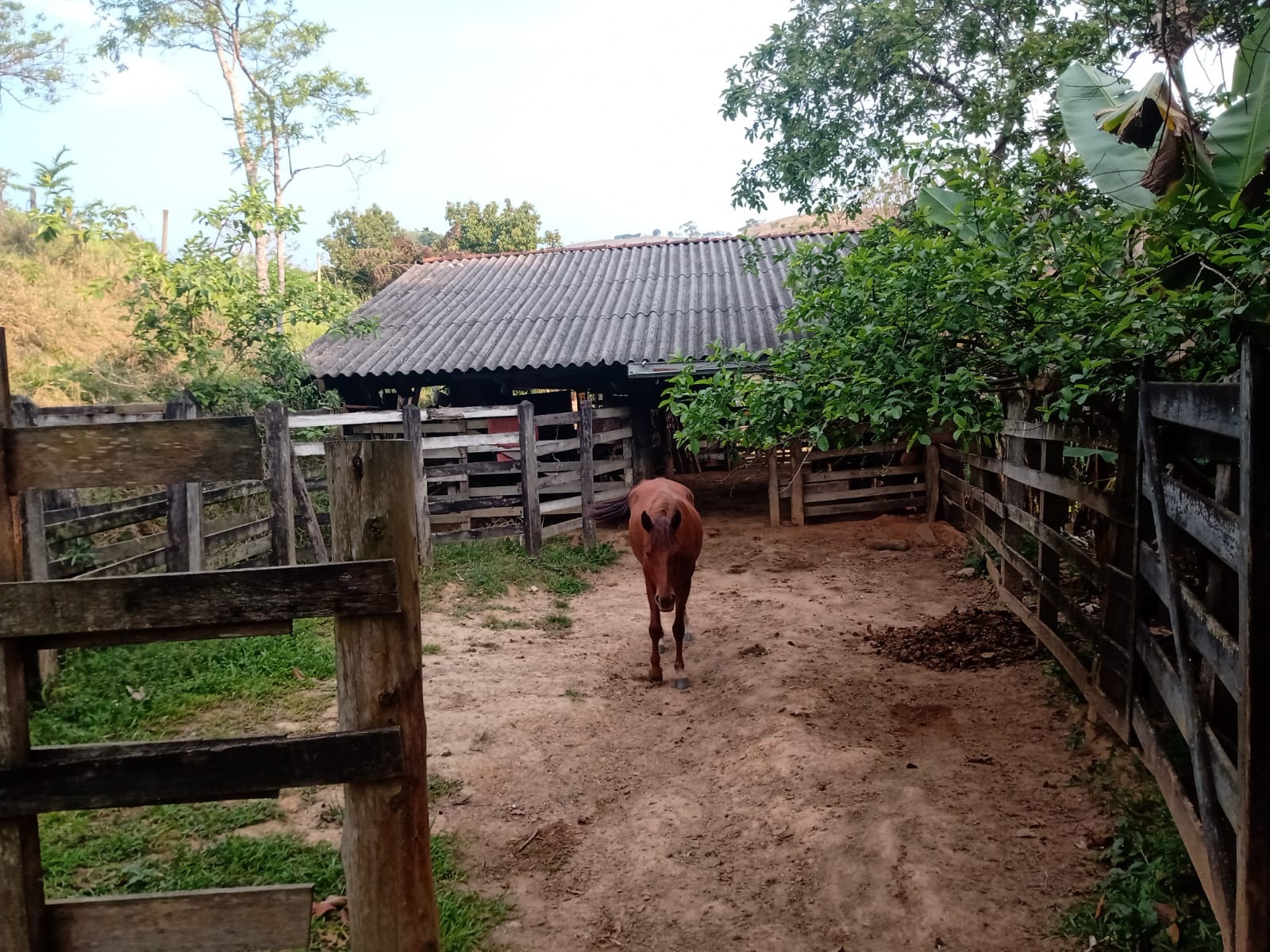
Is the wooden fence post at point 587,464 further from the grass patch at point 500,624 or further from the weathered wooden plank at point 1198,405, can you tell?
the weathered wooden plank at point 1198,405

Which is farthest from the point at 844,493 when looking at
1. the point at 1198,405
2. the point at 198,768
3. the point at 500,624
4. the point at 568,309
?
the point at 198,768

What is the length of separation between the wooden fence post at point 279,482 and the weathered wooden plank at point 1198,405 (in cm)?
710

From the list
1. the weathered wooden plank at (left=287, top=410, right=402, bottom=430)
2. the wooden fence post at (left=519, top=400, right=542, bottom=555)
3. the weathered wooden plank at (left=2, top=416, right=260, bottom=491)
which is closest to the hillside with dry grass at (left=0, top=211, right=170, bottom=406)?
the weathered wooden plank at (left=287, top=410, right=402, bottom=430)

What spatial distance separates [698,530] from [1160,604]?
3641mm

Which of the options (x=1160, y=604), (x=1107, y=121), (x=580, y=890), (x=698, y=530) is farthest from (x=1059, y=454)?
(x=580, y=890)

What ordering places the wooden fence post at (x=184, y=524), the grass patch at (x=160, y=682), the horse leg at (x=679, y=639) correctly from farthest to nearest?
the wooden fence post at (x=184, y=524), the horse leg at (x=679, y=639), the grass patch at (x=160, y=682)

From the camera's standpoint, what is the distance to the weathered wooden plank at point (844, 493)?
467 inches

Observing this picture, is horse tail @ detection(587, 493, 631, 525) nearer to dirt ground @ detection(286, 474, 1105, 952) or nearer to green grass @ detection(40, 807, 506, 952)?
dirt ground @ detection(286, 474, 1105, 952)

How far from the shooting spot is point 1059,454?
524 centimetres

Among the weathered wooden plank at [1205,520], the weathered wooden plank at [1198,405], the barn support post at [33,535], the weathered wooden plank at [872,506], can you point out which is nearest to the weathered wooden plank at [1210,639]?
the weathered wooden plank at [1205,520]

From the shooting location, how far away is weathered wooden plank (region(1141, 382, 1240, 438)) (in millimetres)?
2348

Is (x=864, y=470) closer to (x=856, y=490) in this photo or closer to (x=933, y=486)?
(x=856, y=490)

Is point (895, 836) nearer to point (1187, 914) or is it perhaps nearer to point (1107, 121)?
point (1187, 914)

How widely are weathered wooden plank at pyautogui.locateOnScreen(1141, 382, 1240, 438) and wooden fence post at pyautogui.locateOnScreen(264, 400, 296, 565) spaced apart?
7.10 meters
